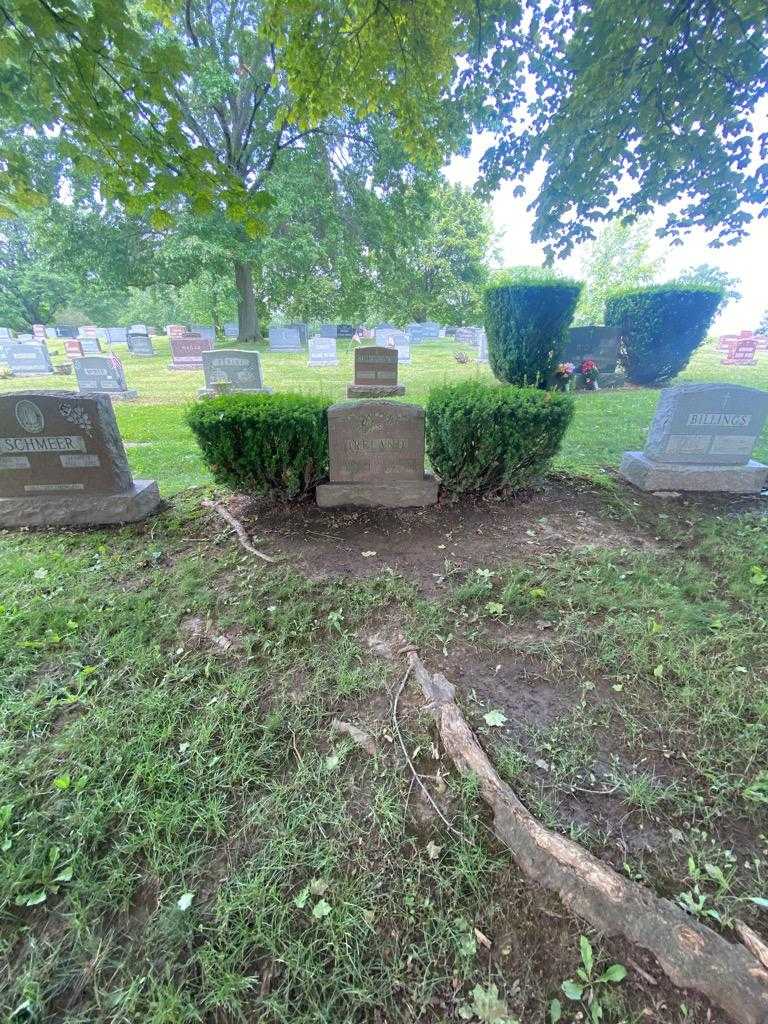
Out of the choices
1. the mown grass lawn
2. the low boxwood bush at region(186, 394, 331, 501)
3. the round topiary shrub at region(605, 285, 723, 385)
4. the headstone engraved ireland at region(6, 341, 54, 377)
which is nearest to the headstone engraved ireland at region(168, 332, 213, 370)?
the mown grass lawn

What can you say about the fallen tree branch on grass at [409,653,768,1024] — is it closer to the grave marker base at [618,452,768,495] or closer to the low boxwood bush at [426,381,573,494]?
the low boxwood bush at [426,381,573,494]

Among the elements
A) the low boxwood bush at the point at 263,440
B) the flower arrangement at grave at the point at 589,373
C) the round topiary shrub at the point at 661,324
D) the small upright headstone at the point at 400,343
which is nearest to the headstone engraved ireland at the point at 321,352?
the small upright headstone at the point at 400,343

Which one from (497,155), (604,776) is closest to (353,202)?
(497,155)

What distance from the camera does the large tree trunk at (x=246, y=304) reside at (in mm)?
20422

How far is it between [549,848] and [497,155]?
296 inches

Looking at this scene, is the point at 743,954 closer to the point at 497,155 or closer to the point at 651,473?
the point at 651,473

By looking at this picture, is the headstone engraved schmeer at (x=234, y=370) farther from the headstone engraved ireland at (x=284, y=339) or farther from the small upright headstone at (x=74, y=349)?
the small upright headstone at (x=74, y=349)

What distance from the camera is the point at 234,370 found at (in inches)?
398

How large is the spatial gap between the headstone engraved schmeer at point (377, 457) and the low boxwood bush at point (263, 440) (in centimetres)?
18

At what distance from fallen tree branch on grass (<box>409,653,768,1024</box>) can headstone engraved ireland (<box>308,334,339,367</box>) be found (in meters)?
17.0

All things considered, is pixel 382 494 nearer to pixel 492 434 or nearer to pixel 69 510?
pixel 492 434

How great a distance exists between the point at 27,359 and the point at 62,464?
55.8 ft

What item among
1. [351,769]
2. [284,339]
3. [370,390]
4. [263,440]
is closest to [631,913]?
[351,769]

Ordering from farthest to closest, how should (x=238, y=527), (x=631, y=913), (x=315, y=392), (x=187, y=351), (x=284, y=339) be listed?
(x=284, y=339) → (x=187, y=351) → (x=315, y=392) → (x=238, y=527) → (x=631, y=913)
